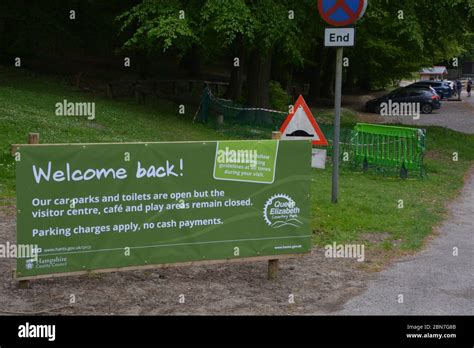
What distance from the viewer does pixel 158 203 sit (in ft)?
22.4

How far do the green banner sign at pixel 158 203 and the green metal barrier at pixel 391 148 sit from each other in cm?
889

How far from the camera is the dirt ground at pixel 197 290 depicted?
6.33 metres

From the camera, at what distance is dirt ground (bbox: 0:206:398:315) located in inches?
249

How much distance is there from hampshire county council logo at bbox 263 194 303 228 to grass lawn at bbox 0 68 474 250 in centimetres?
188

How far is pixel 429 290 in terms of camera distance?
7.22 meters

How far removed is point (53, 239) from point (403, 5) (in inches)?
840

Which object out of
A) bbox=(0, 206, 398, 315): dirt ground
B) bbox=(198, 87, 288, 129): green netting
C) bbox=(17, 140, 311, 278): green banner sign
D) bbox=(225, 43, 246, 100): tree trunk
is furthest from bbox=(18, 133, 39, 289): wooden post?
bbox=(225, 43, 246, 100): tree trunk

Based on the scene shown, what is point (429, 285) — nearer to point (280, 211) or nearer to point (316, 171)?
point (280, 211)

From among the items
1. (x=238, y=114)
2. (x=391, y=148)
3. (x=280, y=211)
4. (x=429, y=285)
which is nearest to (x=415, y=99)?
(x=238, y=114)

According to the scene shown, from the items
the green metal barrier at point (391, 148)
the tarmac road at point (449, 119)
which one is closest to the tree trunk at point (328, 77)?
the tarmac road at point (449, 119)

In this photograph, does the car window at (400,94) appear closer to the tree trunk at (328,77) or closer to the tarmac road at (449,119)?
the tarmac road at (449,119)

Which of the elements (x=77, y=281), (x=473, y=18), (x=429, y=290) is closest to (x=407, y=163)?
(x=429, y=290)

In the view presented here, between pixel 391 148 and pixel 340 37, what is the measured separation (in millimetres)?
6152

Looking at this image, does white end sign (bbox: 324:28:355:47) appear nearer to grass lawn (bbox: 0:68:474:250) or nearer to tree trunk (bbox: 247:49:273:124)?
grass lawn (bbox: 0:68:474:250)
